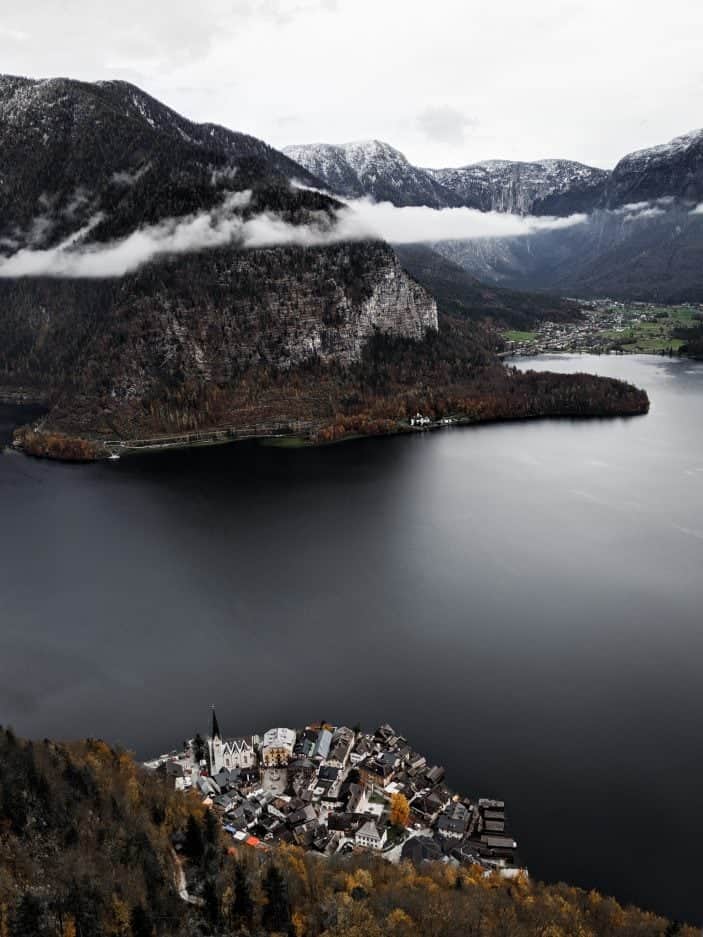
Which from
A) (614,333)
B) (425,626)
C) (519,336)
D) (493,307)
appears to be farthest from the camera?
(493,307)

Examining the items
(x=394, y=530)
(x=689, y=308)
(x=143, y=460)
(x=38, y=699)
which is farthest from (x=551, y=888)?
(x=689, y=308)

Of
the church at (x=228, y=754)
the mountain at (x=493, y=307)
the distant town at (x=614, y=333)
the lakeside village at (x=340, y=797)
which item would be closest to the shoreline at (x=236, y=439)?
the lakeside village at (x=340, y=797)

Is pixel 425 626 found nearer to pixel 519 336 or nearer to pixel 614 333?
pixel 519 336

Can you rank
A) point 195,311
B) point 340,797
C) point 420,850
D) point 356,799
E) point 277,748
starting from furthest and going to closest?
1. point 195,311
2. point 277,748
3. point 340,797
4. point 356,799
5. point 420,850

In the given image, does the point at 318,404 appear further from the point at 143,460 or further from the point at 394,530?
the point at 394,530

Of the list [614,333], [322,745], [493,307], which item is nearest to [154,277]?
[322,745]

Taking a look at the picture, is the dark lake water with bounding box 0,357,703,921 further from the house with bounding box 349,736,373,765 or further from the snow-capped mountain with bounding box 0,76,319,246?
the snow-capped mountain with bounding box 0,76,319,246

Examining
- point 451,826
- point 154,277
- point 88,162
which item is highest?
point 88,162
